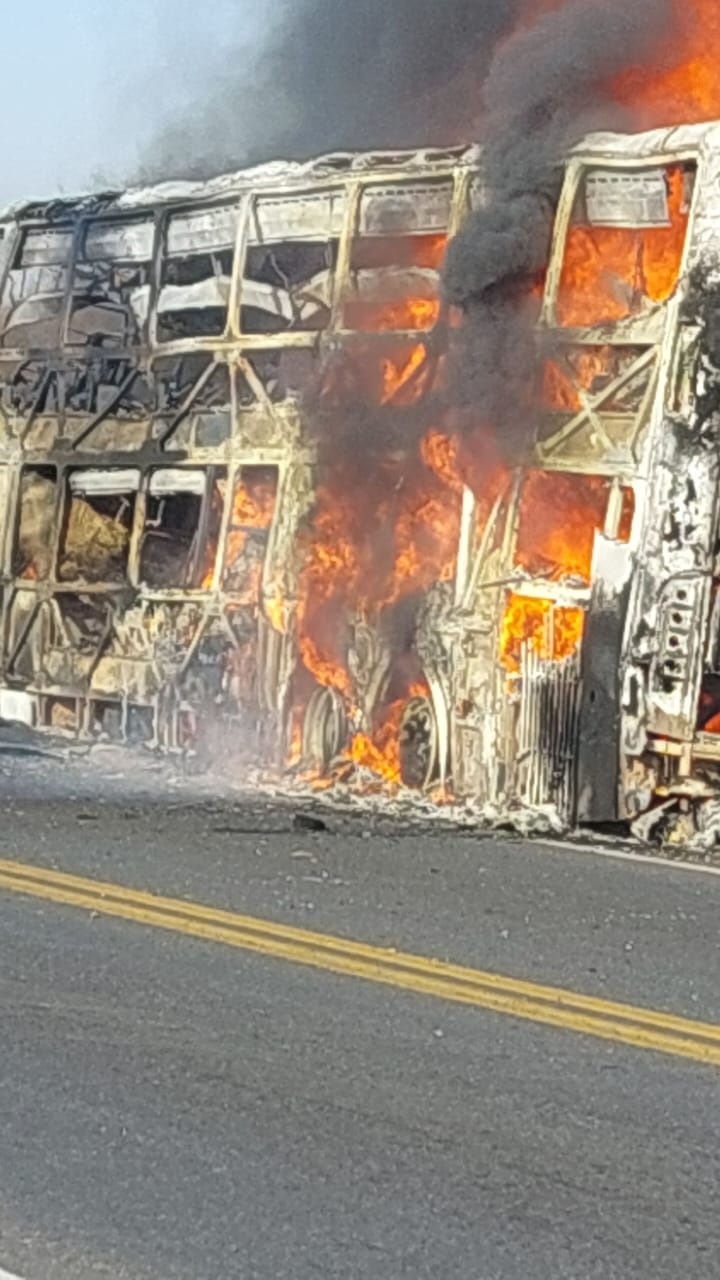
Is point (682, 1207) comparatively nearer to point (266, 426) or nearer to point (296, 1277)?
point (296, 1277)

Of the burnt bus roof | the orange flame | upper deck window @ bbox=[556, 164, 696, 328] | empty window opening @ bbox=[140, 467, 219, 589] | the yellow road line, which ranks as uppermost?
the burnt bus roof

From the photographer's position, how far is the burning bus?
35.7 ft

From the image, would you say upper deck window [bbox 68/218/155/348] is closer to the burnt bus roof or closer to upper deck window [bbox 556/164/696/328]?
the burnt bus roof

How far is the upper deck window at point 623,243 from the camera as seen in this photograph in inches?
443

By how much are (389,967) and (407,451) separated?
6.31 m

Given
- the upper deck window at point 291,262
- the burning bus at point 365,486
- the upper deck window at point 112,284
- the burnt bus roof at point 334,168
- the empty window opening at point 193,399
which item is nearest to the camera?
the burning bus at point 365,486

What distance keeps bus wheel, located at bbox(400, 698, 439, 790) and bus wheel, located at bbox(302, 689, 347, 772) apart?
23.8 inches

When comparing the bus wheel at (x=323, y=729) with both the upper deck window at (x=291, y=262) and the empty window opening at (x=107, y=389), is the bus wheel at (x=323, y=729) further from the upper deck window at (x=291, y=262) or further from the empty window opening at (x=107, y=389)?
the empty window opening at (x=107, y=389)

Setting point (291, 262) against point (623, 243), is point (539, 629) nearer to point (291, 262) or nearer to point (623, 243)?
point (623, 243)

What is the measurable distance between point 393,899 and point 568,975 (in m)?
1.40

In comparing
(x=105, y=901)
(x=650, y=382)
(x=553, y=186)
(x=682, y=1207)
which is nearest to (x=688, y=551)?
(x=650, y=382)

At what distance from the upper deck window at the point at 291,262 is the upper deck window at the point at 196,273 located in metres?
0.23

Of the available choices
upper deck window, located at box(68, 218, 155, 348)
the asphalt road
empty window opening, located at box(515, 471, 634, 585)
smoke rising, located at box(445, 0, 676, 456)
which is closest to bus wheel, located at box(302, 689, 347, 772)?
empty window opening, located at box(515, 471, 634, 585)

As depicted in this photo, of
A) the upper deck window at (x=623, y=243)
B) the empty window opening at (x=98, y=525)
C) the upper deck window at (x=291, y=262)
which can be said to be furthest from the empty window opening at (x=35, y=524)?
the upper deck window at (x=623, y=243)
